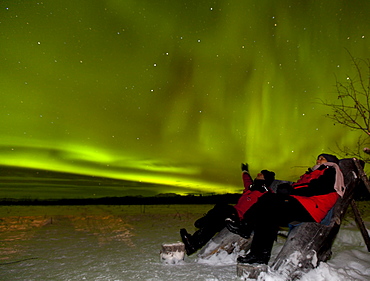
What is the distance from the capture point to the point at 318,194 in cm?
320

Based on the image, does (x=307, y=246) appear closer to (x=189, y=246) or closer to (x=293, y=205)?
(x=293, y=205)

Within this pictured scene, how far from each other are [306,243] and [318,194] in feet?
1.96

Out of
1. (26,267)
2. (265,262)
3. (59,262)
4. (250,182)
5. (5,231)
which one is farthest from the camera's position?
(5,231)

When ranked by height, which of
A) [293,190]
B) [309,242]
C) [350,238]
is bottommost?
[350,238]

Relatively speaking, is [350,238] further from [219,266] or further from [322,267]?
[219,266]

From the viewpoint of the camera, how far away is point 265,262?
3.07 meters

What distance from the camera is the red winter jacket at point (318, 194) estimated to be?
3.18 meters

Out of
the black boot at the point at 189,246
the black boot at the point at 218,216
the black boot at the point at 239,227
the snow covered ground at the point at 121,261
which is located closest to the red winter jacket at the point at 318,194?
the snow covered ground at the point at 121,261

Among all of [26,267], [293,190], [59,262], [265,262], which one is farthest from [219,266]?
[26,267]

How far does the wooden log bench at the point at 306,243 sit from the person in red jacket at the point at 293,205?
0.14 meters

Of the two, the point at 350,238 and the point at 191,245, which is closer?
the point at 191,245

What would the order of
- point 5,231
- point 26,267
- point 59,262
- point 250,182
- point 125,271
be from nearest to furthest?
point 125,271 → point 26,267 → point 59,262 → point 250,182 → point 5,231

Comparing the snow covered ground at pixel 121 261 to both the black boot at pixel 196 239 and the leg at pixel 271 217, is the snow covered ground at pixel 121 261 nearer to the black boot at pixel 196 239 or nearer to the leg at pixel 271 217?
the black boot at pixel 196 239

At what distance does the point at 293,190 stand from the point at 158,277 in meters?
1.89
